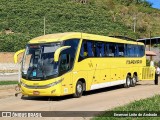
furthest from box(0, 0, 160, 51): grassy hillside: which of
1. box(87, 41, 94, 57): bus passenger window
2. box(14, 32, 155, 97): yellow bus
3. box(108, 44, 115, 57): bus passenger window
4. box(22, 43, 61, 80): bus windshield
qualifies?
box(22, 43, 61, 80): bus windshield

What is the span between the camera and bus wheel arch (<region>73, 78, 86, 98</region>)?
19800mm

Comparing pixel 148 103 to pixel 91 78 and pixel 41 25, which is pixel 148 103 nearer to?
pixel 91 78

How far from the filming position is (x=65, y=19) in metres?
77.9

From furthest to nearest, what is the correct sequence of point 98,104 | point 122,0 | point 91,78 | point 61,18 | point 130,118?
point 122,0 < point 61,18 < point 91,78 < point 98,104 < point 130,118

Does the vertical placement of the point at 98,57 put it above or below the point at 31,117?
above

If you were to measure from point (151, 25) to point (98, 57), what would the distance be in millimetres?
76741

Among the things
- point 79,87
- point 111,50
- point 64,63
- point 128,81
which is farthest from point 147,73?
point 64,63

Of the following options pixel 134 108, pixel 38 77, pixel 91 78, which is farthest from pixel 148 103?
pixel 91 78

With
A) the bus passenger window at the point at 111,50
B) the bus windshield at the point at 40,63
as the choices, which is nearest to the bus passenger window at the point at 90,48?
the bus windshield at the point at 40,63

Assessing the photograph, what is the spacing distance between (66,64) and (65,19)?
196 feet

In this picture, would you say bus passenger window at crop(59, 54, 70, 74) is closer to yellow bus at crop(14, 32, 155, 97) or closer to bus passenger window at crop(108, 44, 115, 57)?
yellow bus at crop(14, 32, 155, 97)

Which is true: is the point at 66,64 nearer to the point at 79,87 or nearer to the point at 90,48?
the point at 79,87

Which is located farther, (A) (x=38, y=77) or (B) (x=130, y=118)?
(A) (x=38, y=77)

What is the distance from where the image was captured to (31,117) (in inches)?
520
